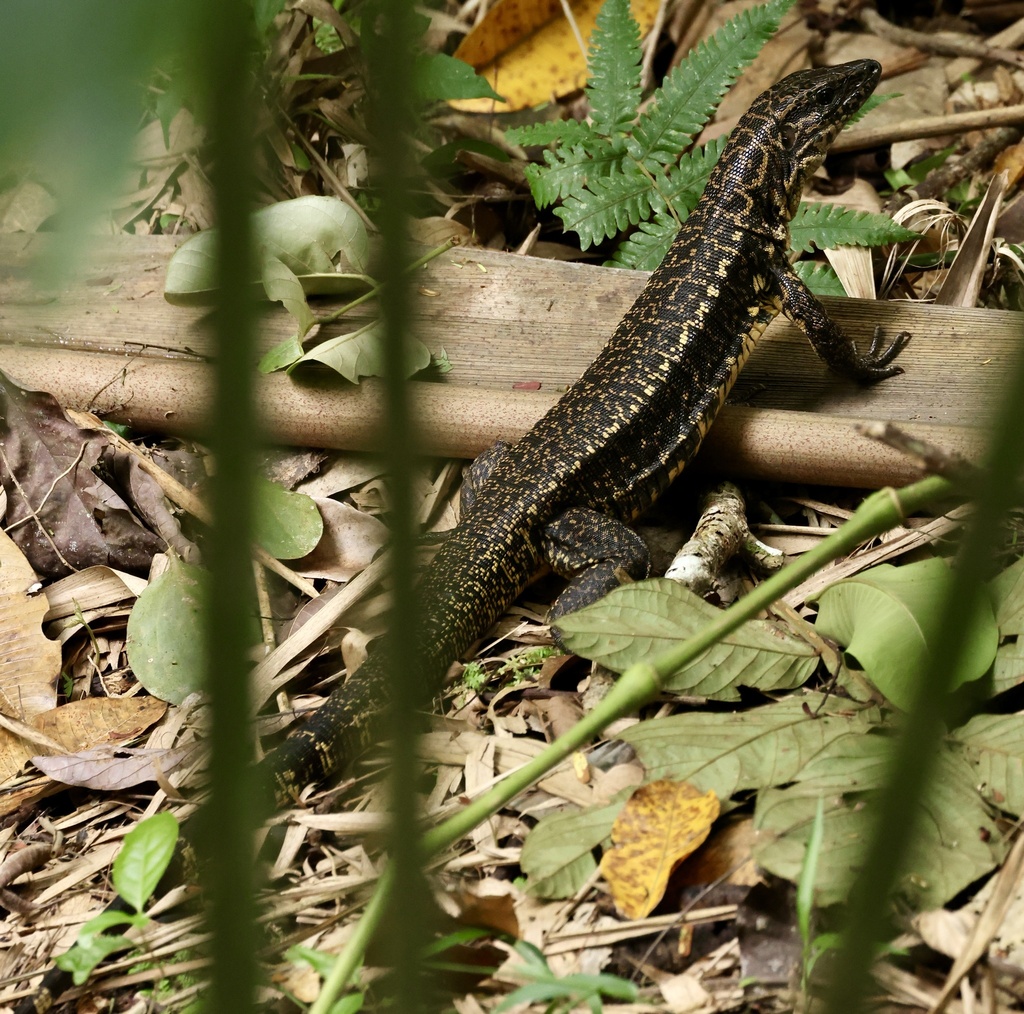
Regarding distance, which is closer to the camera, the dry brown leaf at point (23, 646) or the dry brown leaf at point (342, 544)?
the dry brown leaf at point (23, 646)

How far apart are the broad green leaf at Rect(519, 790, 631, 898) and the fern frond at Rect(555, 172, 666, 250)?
2.51m

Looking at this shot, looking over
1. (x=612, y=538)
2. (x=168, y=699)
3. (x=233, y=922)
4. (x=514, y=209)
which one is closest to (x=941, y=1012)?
(x=233, y=922)

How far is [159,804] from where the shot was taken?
2.78 meters

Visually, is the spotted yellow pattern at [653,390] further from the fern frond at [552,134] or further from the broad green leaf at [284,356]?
the broad green leaf at [284,356]

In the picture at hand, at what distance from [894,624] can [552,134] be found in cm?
267

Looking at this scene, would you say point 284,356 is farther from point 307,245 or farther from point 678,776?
point 678,776

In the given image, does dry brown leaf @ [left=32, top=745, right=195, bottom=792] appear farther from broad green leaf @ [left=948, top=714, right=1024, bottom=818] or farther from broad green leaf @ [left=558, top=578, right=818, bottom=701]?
broad green leaf @ [left=948, top=714, right=1024, bottom=818]

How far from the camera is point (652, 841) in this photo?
223 cm

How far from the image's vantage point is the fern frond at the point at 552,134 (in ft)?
13.9

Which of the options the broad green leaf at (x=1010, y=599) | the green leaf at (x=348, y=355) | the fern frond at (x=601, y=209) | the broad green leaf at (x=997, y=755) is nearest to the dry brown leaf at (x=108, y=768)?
the green leaf at (x=348, y=355)

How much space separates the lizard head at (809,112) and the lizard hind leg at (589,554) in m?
1.58

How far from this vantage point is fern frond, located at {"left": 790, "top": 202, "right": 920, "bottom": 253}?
12.9 ft

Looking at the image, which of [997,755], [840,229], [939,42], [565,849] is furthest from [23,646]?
[939,42]

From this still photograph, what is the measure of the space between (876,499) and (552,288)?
2.82 meters
